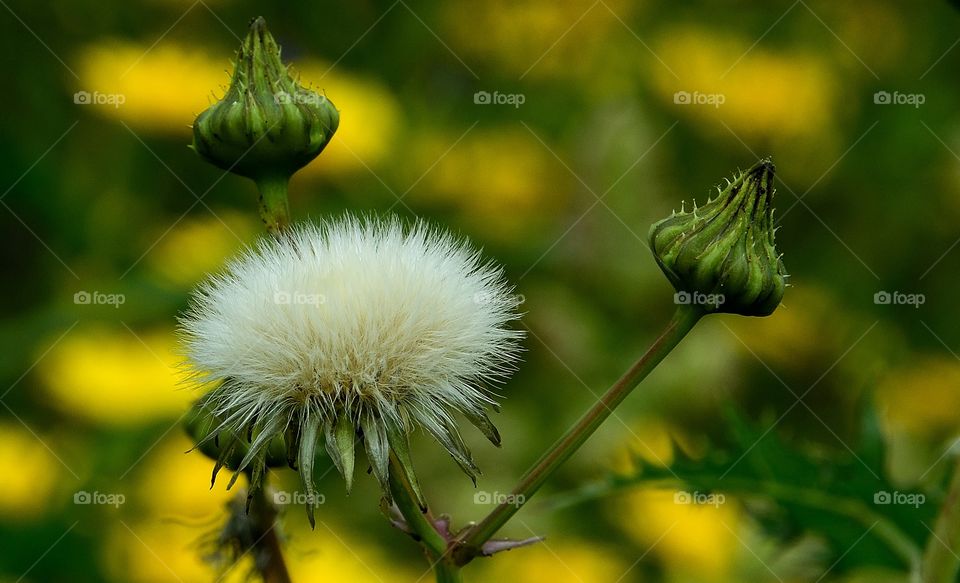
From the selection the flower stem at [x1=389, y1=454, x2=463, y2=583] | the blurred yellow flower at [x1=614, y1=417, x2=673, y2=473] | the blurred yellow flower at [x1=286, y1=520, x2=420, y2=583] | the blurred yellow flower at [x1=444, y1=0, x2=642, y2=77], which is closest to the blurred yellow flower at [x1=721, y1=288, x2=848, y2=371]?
the blurred yellow flower at [x1=614, y1=417, x2=673, y2=473]

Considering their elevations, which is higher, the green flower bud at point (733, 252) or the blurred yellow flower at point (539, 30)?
the blurred yellow flower at point (539, 30)

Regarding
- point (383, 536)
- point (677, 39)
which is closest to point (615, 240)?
point (677, 39)

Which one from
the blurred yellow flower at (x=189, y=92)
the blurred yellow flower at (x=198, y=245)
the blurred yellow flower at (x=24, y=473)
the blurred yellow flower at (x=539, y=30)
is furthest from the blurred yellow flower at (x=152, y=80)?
the blurred yellow flower at (x=24, y=473)

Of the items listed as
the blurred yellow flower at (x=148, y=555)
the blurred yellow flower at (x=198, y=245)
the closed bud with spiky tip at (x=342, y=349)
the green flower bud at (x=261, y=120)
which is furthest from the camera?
the blurred yellow flower at (x=198, y=245)

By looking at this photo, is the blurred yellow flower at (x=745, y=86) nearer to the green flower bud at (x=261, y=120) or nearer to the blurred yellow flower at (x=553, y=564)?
the blurred yellow flower at (x=553, y=564)

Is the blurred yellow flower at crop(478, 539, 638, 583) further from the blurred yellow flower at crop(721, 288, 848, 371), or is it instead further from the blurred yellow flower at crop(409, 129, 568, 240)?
the blurred yellow flower at crop(409, 129, 568, 240)

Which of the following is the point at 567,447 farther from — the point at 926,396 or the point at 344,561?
the point at 926,396
